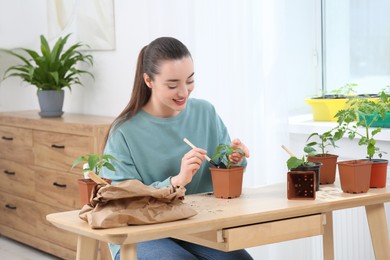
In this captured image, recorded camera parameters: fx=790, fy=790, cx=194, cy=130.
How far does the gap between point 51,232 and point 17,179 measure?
528mm

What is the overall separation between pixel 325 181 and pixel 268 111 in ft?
3.38

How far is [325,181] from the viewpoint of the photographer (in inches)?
114

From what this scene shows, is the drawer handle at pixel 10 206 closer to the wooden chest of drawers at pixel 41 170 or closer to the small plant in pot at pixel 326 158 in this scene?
the wooden chest of drawers at pixel 41 170

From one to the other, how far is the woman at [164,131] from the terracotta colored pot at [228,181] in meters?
0.10

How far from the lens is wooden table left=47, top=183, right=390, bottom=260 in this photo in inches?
88.6

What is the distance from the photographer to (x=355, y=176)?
267 cm

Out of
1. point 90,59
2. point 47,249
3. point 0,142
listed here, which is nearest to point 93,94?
point 90,59

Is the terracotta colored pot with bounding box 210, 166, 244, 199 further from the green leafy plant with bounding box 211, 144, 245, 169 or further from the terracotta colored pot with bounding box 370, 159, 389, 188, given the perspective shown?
the terracotta colored pot with bounding box 370, 159, 389, 188

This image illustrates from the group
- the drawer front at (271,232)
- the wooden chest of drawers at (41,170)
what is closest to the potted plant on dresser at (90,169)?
the drawer front at (271,232)

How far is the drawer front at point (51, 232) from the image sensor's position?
481 cm

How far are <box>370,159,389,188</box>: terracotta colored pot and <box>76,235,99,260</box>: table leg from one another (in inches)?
38.9

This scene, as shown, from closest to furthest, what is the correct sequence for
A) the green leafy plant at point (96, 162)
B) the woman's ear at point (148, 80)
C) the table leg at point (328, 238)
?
1. the green leafy plant at point (96, 162)
2. the woman's ear at point (148, 80)
3. the table leg at point (328, 238)

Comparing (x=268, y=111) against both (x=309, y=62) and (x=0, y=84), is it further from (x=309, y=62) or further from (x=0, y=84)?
(x=0, y=84)

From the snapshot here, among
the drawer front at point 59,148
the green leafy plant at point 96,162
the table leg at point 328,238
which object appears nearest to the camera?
the green leafy plant at point 96,162
